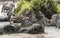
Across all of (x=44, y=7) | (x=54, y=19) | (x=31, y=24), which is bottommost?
(x=31, y=24)

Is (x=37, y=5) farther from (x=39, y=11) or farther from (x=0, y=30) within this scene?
(x=0, y=30)

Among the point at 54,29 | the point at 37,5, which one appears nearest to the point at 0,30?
the point at 54,29

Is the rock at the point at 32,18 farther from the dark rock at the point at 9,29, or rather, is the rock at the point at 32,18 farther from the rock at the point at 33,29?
the dark rock at the point at 9,29

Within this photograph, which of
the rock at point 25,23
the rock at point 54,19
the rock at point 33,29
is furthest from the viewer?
the rock at point 54,19

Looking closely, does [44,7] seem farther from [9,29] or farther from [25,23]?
[9,29]

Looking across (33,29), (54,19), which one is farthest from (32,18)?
(33,29)

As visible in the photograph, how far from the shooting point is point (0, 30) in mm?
14930

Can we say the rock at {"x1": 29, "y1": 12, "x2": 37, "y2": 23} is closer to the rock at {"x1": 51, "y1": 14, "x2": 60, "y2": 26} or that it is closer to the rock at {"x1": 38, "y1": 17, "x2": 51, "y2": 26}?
the rock at {"x1": 38, "y1": 17, "x2": 51, "y2": 26}

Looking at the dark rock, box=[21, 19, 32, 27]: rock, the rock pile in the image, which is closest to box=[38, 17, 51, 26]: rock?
the rock pile

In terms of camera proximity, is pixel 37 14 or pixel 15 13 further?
pixel 15 13

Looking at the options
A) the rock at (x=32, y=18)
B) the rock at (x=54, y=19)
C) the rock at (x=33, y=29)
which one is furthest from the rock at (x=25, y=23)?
the rock at (x=54, y=19)

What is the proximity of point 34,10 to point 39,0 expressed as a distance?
90cm

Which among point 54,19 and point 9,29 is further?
point 54,19

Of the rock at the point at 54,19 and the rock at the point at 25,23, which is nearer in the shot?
the rock at the point at 25,23
